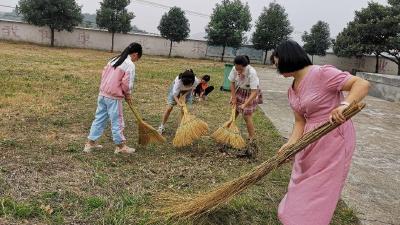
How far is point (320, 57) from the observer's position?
40562 millimetres

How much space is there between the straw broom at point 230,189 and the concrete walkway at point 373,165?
1.54m

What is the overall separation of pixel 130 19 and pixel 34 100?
27225 mm

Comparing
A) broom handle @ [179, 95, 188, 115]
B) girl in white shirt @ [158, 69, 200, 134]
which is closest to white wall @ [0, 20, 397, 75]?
girl in white shirt @ [158, 69, 200, 134]

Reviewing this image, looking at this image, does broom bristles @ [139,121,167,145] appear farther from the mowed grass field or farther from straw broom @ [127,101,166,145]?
the mowed grass field

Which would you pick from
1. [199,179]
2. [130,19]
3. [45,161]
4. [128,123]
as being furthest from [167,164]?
[130,19]

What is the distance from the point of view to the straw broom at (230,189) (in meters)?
2.70

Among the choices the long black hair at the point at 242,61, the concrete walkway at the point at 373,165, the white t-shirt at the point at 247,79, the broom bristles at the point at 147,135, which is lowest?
the concrete walkway at the point at 373,165

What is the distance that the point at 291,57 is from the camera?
279cm

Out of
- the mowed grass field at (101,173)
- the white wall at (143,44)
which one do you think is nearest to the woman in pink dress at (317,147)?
the mowed grass field at (101,173)

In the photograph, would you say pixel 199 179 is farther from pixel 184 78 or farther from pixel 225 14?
pixel 225 14

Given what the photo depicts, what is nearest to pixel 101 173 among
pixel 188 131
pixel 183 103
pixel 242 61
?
pixel 188 131

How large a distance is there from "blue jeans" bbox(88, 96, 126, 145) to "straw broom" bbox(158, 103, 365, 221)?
168cm

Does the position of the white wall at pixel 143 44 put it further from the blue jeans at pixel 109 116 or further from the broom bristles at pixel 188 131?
the blue jeans at pixel 109 116

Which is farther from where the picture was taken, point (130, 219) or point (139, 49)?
point (139, 49)
